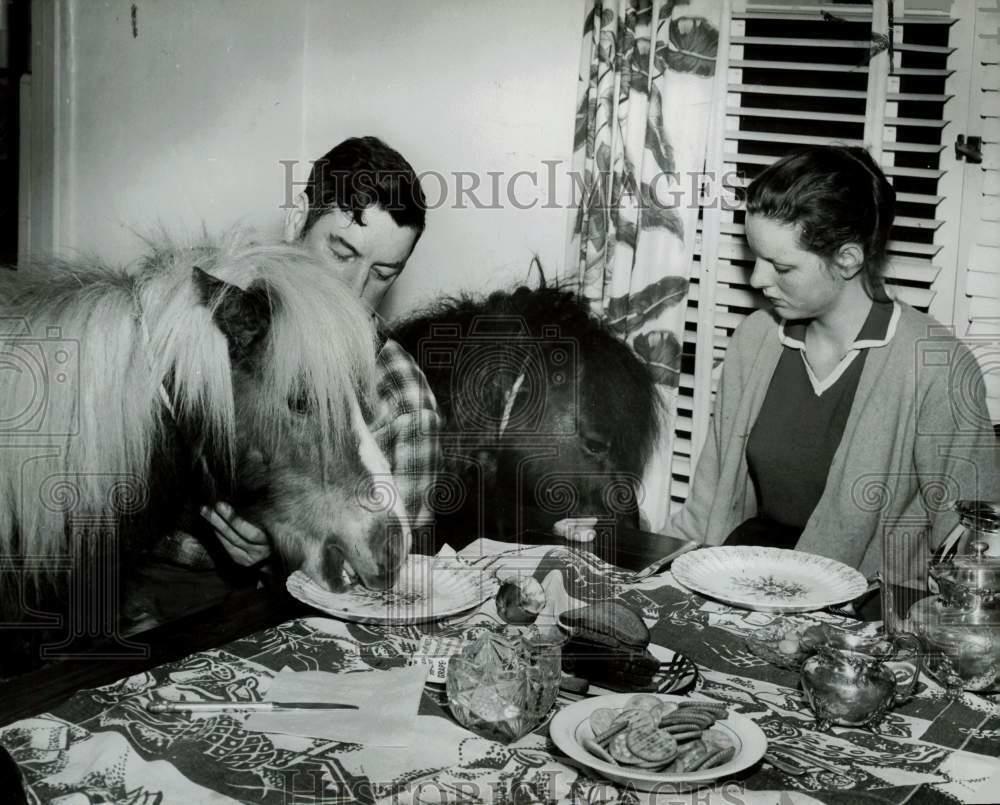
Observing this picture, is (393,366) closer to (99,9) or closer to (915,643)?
(99,9)

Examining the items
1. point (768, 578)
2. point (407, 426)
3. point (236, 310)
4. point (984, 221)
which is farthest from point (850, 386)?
point (236, 310)

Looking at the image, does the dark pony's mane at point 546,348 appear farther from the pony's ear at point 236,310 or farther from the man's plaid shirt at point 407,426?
the pony's ear at point 236,310

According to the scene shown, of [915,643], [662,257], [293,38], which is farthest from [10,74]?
[662,257]

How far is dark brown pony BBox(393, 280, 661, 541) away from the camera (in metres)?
2.03

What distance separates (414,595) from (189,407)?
1.57 feet

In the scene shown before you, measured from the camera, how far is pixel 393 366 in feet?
6.22

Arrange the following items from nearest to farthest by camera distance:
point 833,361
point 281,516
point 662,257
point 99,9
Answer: point 99,9 → point 281,516 → point 833,361 → point 662,257

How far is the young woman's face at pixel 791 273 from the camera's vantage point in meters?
2.15

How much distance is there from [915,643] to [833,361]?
118cm

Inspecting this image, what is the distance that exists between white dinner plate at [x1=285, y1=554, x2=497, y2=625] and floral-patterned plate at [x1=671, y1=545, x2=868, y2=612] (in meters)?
0.30

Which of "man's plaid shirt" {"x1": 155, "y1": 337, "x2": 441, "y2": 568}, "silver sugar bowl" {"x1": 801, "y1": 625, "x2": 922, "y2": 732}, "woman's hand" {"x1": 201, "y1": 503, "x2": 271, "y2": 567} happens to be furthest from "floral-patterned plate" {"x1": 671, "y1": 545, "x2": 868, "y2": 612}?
"woman's hand" {"x1": 201, "y1": 503, "x2": 271, "y2": 567}

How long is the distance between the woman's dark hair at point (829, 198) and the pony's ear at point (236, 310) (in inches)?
44.2

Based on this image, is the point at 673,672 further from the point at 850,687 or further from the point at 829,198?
→ the point at 829,198

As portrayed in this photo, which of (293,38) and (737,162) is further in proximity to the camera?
(737,162)
